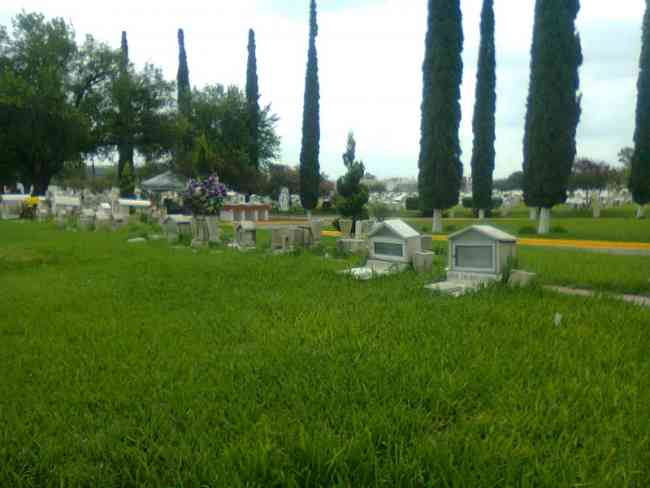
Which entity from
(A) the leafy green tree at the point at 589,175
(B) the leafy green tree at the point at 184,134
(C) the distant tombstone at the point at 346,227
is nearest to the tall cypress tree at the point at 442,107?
(C) the distant tombstone at the point at 346,227

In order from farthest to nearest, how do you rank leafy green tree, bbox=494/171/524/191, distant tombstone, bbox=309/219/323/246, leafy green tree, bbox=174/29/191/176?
leafy green tree, bbox=494/171/524/191 → leafy green tree, bbox=174/29/191/176 → distant tombstone, bbox=309/219/323/246

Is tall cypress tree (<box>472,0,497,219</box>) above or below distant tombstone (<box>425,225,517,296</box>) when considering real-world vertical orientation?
above

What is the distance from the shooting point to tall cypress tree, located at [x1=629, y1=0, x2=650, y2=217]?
2159cm

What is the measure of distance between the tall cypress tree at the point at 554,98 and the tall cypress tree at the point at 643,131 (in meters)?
6.85

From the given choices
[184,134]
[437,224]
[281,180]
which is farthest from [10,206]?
[281,180]

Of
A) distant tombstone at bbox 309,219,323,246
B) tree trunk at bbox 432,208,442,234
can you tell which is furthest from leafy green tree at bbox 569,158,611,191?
distant tombstone at bbox 309,219,323,246

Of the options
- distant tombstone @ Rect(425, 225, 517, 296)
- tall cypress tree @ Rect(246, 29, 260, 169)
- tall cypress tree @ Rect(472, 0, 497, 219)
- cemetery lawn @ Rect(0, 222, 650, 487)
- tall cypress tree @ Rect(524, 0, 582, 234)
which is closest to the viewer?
cemetery lawn @ Rect(0, 222, 650, 487)

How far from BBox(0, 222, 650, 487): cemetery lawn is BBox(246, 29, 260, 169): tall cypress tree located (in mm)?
29233

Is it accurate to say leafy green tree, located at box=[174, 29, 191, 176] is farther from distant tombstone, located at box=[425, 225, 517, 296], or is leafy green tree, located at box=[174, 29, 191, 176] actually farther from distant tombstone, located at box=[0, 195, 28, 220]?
distant tombstone, located at box=[425, 225, 517, 296]

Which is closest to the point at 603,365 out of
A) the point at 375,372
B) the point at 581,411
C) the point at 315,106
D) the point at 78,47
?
the point at 581,411

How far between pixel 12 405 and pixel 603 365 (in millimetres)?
3612

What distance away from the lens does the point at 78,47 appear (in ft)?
101

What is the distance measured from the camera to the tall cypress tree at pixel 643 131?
21.6 metres

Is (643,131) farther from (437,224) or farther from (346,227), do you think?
(346,227)
